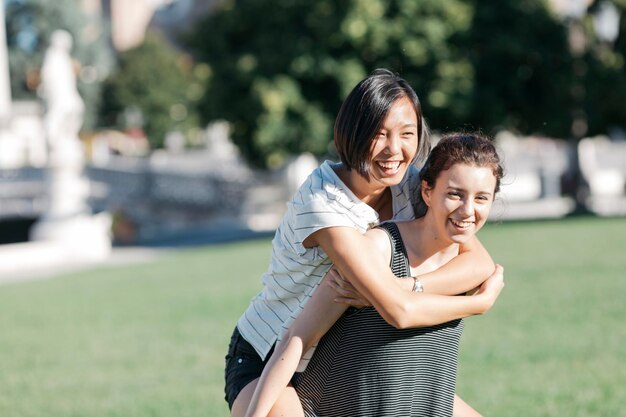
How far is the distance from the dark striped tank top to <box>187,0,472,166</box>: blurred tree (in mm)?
20823

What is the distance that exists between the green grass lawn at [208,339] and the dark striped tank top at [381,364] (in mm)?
3015

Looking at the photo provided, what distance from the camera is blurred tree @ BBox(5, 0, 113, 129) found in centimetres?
5216

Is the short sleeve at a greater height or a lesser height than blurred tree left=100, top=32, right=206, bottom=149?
greater

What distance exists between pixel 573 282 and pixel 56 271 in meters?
11.5

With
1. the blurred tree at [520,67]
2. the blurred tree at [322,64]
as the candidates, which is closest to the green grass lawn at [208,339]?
the blurred tree at [322,64]

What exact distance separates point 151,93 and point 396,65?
32562mm

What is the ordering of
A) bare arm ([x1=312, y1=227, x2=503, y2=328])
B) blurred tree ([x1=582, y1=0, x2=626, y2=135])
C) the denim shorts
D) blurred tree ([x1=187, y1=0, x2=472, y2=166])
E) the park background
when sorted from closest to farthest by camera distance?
bare arm ([x1=312, y1=227, x2=503, y2=328])
the denim shorts
the park background
blurred tree ([x1=187, y1=0, x2=472, y2=166])
blurred tree ([x1=582, y1=0, x2=626, y2=135])

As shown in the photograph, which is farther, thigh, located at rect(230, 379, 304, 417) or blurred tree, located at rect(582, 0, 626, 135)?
blurred tree, located at rect(582, 0, 626, 135)

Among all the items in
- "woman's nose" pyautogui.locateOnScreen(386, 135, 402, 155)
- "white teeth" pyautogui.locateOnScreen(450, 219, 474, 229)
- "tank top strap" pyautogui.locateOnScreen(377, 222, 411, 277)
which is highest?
"woman's nose" pyautogui.locateOnScreen(386, 135, 402, 155)

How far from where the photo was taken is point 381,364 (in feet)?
9.98

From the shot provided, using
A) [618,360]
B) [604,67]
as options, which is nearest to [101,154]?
[604,67]

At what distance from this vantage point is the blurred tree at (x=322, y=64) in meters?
24.2

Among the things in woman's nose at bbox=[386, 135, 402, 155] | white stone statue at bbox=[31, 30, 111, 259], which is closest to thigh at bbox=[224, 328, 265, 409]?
woman's nose at bbox=[386, 135, 402, 155]

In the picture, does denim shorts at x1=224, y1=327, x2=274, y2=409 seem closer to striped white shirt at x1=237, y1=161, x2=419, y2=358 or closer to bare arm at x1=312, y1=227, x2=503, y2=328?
striped white shirt at x1=237, y1=161, x2=419, y2=358
